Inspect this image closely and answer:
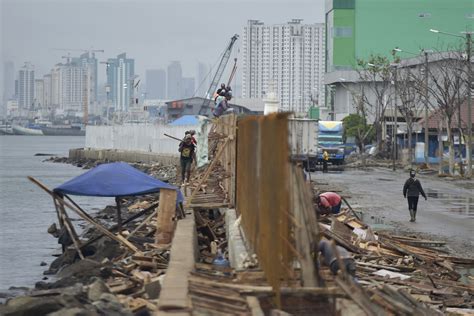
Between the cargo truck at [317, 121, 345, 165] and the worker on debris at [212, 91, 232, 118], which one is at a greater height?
the worker on debris at [212, 91, 232, 118]

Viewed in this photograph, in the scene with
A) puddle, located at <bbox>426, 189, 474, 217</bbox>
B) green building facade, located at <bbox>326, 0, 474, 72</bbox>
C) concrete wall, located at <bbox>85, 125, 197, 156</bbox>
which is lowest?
puddle, located at <bbox>426, 189, 474, 217</bbox>

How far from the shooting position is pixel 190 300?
11.7 metres

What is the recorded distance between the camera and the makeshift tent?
22547 millimetres

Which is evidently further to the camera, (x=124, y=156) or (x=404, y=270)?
(x=124, y=156)

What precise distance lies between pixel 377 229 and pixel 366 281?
10.4 m

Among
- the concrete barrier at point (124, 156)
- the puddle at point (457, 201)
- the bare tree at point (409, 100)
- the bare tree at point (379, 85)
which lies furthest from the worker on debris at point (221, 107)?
the bare tree at point (379, 85)

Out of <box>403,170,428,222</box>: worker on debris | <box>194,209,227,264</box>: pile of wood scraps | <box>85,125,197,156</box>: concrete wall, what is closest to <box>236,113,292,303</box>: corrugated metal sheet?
<box>194,209,227,264</box>: pile of wood scraps

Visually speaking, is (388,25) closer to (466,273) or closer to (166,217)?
(166,217)

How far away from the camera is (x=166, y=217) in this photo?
2172 cm

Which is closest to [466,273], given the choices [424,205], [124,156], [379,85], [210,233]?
[210,233]

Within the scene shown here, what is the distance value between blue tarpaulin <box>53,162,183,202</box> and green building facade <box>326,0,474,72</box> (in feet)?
272

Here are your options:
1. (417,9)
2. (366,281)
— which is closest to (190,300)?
(366,281)

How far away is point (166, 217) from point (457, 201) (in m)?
17.6

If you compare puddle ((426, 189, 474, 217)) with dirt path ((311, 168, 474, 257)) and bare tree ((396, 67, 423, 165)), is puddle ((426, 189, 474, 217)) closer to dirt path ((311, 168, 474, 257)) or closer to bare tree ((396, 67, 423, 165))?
dirt path ((311, 168, 474, 257))
